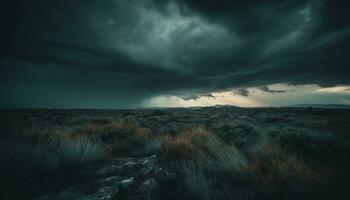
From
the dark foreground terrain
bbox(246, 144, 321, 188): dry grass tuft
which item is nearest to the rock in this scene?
the dark foreground terrain

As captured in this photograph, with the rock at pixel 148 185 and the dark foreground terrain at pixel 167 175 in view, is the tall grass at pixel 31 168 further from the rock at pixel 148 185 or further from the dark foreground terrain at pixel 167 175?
the rock at pixel 148 185

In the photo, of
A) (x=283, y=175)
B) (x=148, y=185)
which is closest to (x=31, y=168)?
(x=148, y=185)

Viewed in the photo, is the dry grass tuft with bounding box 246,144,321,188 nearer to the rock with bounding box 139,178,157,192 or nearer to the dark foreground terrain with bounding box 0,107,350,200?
the dark foreground terrain with bounding box 0,107,350,200

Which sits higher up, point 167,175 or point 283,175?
point 283,175

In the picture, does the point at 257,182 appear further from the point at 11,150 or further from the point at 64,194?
the point at 11,150

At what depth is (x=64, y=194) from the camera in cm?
335

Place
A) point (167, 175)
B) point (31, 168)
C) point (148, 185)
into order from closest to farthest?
point (31, 168) < point (148, 185) < point (167, 175)

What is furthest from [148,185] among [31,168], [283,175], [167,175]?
[283,175]

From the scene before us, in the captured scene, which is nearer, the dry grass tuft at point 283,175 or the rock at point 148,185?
the dry grass tuft at point 283,175

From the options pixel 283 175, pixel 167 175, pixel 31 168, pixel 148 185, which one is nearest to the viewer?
pixel 283 175

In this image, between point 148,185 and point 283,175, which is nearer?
point 283,175

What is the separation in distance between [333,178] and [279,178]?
92cm

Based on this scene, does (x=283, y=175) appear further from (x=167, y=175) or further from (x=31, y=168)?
(x=31, y=168)

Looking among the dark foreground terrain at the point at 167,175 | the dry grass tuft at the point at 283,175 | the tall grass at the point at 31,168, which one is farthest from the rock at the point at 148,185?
the dry grass tuft at the point at 283,175
